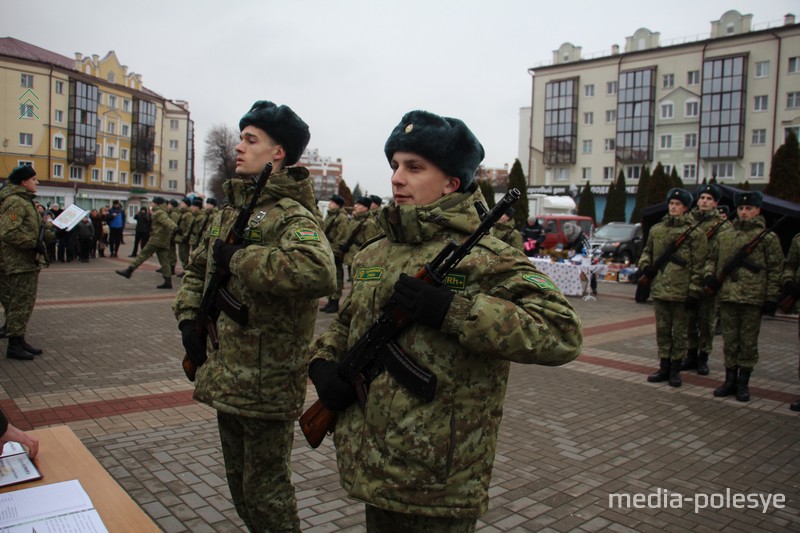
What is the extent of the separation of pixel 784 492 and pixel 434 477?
146 inches

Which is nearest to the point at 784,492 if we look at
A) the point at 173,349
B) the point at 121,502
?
the point at 121,502

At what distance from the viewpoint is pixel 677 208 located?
24.6 feet

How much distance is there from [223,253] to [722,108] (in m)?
54.7

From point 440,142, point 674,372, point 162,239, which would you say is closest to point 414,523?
point 440,142

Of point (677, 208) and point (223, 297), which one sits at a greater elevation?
point (677, 208)

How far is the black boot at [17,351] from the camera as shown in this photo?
23.6ft

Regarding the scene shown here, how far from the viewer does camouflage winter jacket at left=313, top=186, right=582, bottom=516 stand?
1864 mm

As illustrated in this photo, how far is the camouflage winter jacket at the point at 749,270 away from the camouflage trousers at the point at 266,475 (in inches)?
239

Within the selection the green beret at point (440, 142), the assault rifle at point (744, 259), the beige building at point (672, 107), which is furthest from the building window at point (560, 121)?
the green beret at point (440, 142)

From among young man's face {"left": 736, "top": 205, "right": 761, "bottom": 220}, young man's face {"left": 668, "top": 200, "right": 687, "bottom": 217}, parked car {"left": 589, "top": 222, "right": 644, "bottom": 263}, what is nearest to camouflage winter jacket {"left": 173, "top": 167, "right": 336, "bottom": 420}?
young man's face {"left": 668, "top": 200, "right": 687, "bottom": 217}

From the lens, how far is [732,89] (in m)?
47.8

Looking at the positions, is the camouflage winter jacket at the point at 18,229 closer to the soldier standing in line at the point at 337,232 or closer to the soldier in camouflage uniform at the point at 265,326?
the soldier in camouflage uniform at the point at 265,326

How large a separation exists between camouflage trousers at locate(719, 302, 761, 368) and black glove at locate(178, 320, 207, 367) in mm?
6250

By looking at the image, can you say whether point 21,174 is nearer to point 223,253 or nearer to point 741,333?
point 223,253
